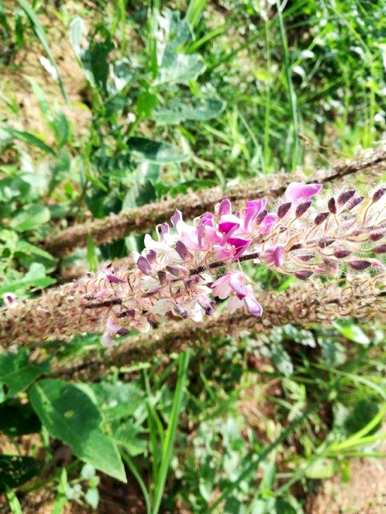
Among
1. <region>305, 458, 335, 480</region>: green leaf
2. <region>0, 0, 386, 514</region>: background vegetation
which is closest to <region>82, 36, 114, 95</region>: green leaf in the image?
<region>0, 0, 386, 514</region>: background vegetation

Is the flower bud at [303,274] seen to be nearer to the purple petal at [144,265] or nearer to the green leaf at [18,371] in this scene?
the purple petal at [144,265]

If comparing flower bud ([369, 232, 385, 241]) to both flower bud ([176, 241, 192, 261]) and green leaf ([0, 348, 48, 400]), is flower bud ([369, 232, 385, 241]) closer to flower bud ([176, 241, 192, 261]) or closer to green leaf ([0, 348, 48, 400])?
flower bud ([176, 241, 192, 261])

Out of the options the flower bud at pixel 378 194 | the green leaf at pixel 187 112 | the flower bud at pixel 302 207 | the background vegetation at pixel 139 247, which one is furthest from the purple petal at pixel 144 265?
the green leaf at pixel 187 112

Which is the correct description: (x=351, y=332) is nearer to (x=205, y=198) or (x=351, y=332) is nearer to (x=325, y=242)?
(x=205, y=198)

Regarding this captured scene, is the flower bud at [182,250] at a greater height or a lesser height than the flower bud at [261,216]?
lesser

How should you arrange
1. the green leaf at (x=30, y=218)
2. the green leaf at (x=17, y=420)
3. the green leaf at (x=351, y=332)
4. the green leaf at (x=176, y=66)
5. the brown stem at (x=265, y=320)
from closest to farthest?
the brown stem at (x=265, y=320)
the green leaf at (x=17, y=420)
the green leaf at (x=30, y=218)
the green leaf at (x=176, y=66)
the green leaf at (x=351, y=332)

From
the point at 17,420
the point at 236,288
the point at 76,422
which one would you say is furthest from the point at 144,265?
the point at 17,420

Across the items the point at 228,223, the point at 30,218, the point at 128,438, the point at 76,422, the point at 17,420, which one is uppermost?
the point at 228,223
